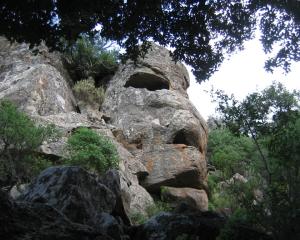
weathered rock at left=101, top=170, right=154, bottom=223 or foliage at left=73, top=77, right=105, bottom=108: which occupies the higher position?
foliage at left=73, top=77, right=105, bottom=108

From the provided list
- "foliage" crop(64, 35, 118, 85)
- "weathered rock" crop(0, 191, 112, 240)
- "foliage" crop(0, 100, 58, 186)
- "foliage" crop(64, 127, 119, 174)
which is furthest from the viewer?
"foliage" crop(64, 35, 118, 85)

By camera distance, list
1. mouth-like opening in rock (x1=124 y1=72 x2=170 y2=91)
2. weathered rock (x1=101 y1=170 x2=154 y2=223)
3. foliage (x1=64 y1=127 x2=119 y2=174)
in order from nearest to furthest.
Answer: weathered rock (x1=101 y1=170 x2=154 y2=223)
foliage (x1=64 y1=127 x2=119 y2=174)
mouth-like opening in rock (x1=124 y1=72 x2=170 y2=91)

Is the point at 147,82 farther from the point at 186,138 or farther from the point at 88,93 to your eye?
the point at 186,138

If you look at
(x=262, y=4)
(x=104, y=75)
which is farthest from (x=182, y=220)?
(x=104, y=75)

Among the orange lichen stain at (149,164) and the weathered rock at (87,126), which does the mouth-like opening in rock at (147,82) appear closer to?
the weathered rock at (87,126)

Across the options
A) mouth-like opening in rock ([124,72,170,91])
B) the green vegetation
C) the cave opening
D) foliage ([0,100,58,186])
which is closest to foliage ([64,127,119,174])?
foliage ([0,100,58,186])

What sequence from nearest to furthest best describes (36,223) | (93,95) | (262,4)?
1. (36,223)
2. (262,4)
3. (93,95)

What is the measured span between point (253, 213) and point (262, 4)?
167 inches

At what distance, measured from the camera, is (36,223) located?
413 centimetres

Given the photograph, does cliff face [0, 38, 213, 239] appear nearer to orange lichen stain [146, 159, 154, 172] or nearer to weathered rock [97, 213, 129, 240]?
orange lichen stain [146, 159, 154, 172]

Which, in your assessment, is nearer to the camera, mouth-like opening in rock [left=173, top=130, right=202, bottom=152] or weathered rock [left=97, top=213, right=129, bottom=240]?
weathered rock [left=97, top=213, right=129, bottom=240]

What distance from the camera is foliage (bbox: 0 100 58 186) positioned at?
46.9ft

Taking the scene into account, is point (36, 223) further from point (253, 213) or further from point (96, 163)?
point (96, 163)

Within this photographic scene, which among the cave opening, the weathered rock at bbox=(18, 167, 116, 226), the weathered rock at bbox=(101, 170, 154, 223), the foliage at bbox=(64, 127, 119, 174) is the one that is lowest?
the weathered rock at bbox=(18, 167, 116, 226)
